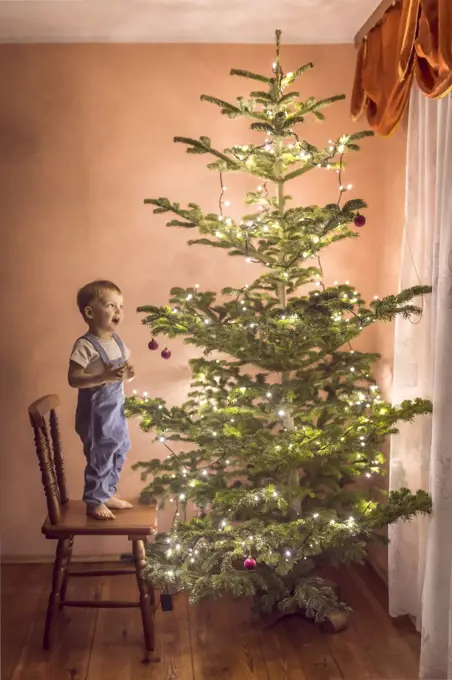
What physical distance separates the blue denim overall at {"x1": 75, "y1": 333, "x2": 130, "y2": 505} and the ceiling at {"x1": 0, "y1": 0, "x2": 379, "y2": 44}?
129 centimetres

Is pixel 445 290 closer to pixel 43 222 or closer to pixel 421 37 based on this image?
pixel 421 37

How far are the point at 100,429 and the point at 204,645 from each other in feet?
2.78

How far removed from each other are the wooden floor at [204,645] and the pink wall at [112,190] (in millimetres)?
721

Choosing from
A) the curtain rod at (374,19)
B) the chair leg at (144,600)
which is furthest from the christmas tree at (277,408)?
the curtain rod at (374,19)

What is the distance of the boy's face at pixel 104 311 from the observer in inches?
115

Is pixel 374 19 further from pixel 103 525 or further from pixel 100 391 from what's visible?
pixel 103 525

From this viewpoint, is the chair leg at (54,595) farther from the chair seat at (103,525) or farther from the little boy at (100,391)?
the little boy at (100,391)

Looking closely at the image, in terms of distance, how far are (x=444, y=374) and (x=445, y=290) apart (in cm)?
26

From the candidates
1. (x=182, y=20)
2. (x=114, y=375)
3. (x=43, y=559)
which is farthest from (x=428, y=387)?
(x=43, y=559)

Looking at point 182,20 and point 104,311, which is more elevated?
Answer: point 182,20

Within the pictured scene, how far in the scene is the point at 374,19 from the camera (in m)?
3.29

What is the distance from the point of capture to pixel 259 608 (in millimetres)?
3070

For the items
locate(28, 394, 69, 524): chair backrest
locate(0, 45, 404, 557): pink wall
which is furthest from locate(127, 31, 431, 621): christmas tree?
locate(0, 45, 404, 557): pink wall

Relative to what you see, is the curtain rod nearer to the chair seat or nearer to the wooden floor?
the chair seat
